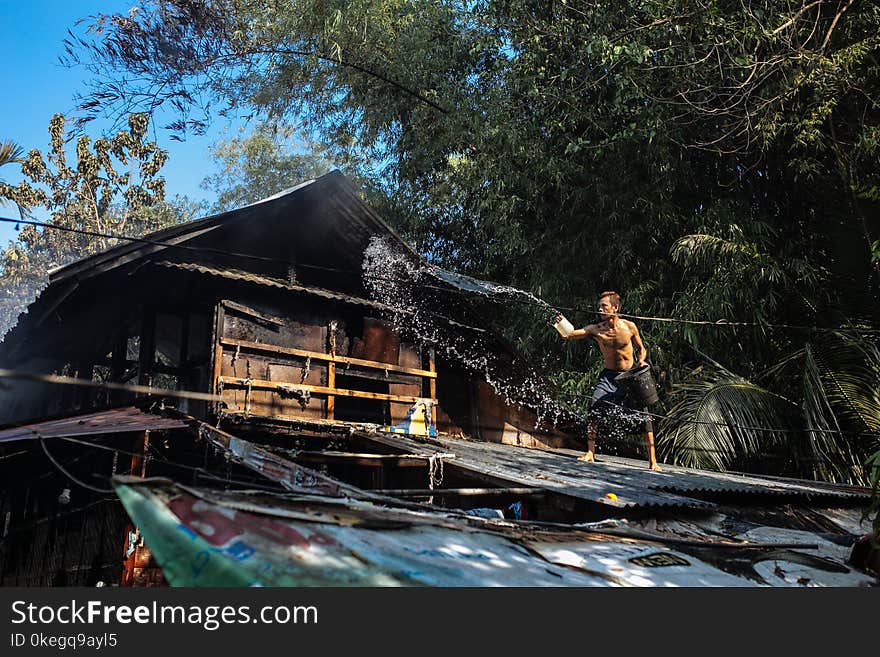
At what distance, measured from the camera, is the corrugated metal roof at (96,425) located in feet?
21.3

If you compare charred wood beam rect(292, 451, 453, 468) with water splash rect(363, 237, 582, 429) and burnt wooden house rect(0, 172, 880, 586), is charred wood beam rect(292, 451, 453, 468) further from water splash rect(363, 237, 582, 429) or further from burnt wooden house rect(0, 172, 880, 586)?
water splash rect(363, 237, 582, 429)

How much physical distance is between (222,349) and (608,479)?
488cm

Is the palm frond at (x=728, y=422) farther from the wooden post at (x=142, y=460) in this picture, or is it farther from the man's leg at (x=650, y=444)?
the wooden post at (x=142, y=460)

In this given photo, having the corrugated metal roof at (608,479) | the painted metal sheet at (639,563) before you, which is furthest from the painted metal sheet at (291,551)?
the corrugated metal roof at (608,479)

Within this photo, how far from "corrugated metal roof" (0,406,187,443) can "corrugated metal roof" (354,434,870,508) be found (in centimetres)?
249

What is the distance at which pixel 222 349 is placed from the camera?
8492mm

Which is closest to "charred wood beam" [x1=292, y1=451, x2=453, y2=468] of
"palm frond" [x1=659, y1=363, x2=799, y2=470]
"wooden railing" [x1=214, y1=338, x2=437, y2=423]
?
"wooden railing" [x1=214, y1=338, x2=437, y2=423]

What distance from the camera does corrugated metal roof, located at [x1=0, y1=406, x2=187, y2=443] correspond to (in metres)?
6.51

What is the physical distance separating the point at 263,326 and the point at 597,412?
460 cm

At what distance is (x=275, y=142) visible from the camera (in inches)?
1259

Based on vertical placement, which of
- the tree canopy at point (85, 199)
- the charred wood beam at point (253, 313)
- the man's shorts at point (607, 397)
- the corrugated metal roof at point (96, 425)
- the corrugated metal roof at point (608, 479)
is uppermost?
the tree canopy at point (85, 199)

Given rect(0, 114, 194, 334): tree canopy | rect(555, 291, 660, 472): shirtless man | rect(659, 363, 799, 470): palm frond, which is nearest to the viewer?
rect(555, 291, 660, 472): shirtless man

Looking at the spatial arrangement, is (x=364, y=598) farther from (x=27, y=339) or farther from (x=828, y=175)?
(x=828, y=175)

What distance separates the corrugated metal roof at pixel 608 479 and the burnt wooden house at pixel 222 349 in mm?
1020
